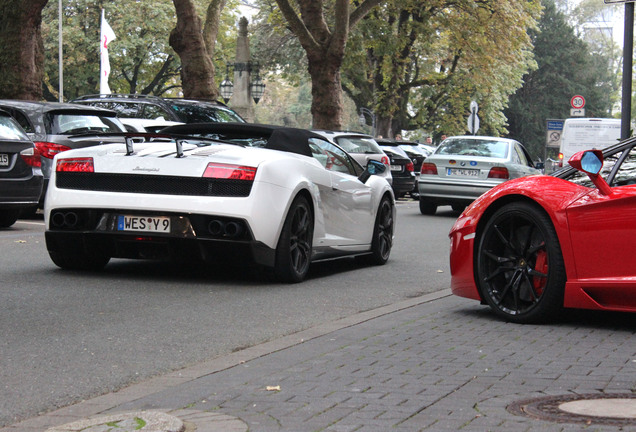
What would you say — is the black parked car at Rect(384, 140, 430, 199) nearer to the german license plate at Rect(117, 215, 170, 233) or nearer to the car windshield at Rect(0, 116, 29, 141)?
the car windshield at Rect(0, 116, 29, 141)

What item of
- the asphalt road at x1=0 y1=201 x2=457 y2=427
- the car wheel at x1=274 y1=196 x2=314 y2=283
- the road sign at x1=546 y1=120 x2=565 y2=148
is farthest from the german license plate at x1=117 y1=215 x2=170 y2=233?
the road sign at x1=546 y1=120 x2=565 y2=148

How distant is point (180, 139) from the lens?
8.66m

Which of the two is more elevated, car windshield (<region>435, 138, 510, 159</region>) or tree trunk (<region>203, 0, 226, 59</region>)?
tree trunk (<region>203, 0, 226, 59</region>)

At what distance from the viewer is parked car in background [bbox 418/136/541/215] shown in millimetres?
20141

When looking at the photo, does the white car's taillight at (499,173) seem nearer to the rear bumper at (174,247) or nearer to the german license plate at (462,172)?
the german license plate at (462,172)

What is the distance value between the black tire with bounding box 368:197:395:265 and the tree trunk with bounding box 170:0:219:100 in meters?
16.9

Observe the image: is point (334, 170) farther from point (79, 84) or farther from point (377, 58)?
point (79, 84)

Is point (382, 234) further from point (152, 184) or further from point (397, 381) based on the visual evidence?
point (397, 381)

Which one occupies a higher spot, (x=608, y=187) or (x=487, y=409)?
(x=608, y=187)

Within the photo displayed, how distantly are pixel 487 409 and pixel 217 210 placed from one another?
4217 millimetres

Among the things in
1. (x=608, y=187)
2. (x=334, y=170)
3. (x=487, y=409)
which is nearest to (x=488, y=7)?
(x=334, y=170)

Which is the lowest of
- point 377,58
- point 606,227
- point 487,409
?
point 487,409

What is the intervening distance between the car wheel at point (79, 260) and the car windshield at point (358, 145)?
39.9 ft

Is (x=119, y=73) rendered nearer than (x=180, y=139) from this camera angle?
No
